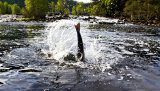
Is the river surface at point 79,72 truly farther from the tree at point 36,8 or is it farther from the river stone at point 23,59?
the tree at point 36,8

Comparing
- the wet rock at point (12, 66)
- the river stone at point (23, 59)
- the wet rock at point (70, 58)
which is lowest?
the river stone at point (23, 59)

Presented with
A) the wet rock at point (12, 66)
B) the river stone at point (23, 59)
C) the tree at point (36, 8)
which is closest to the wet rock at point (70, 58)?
the river stone at point (23, 59)

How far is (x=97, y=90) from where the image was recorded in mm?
12734

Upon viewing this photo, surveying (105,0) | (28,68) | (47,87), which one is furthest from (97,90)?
(105,0)

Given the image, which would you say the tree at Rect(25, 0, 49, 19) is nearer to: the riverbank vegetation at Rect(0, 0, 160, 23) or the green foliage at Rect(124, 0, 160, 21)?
the riverbank vegetation at Rect(0, 0, 160, 23)

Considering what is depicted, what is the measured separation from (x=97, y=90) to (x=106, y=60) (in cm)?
761

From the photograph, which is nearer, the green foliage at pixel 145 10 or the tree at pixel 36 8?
the green foliage at pixel 145 10

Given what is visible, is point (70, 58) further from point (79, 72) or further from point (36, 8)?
point (36, 8)

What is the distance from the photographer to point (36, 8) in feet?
454

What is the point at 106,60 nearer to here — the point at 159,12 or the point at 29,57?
A: the point at 29,57

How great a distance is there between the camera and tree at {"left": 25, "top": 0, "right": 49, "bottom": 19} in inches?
5327

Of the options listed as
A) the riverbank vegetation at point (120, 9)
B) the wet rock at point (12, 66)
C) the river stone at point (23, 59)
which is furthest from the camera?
the riverbank vegetation at point (120, 9)

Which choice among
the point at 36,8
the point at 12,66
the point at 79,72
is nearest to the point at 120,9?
the point at 36,8

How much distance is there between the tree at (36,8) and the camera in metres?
135
